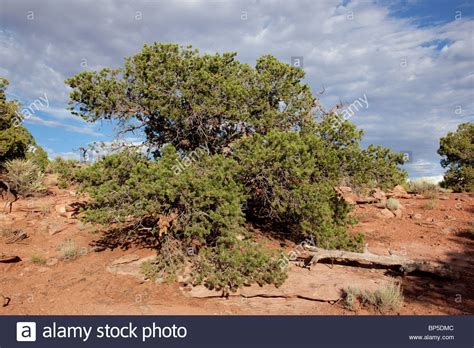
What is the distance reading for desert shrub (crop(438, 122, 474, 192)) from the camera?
22.2 m

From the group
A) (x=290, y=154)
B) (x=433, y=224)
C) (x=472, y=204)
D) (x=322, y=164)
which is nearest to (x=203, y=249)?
(x=290, y=154)

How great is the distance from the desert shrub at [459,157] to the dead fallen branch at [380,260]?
51.5 ft

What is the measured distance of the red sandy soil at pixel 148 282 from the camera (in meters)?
7.41

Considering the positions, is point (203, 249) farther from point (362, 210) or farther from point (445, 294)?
point (362, 210)

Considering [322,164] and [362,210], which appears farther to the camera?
[362,210]

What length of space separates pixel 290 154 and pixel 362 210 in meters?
10.2

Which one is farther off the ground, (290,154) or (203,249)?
(290,154)

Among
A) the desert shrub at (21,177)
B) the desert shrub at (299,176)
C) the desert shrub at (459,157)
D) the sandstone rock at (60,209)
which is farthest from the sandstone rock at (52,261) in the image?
the desert shrub at (459,157)

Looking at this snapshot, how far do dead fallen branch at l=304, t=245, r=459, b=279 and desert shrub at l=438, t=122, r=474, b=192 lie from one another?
1570cm

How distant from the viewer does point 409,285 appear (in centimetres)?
847

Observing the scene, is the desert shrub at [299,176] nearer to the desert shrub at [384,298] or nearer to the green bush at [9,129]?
the desert shrub at [384,298]

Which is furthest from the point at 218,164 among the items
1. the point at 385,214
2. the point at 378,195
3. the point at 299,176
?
the point at 378,195

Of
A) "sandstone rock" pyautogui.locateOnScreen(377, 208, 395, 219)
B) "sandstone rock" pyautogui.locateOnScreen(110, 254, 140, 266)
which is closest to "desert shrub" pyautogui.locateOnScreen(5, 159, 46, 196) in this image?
"sandstone rock" pyautogui.locateOnScreen(110, 254, 140, 266)

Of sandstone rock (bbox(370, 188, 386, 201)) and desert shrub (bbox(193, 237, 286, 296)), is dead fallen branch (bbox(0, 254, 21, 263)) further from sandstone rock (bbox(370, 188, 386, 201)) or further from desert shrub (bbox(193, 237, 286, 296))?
sandstone rock (bbox(370, 188, 386, 201))
